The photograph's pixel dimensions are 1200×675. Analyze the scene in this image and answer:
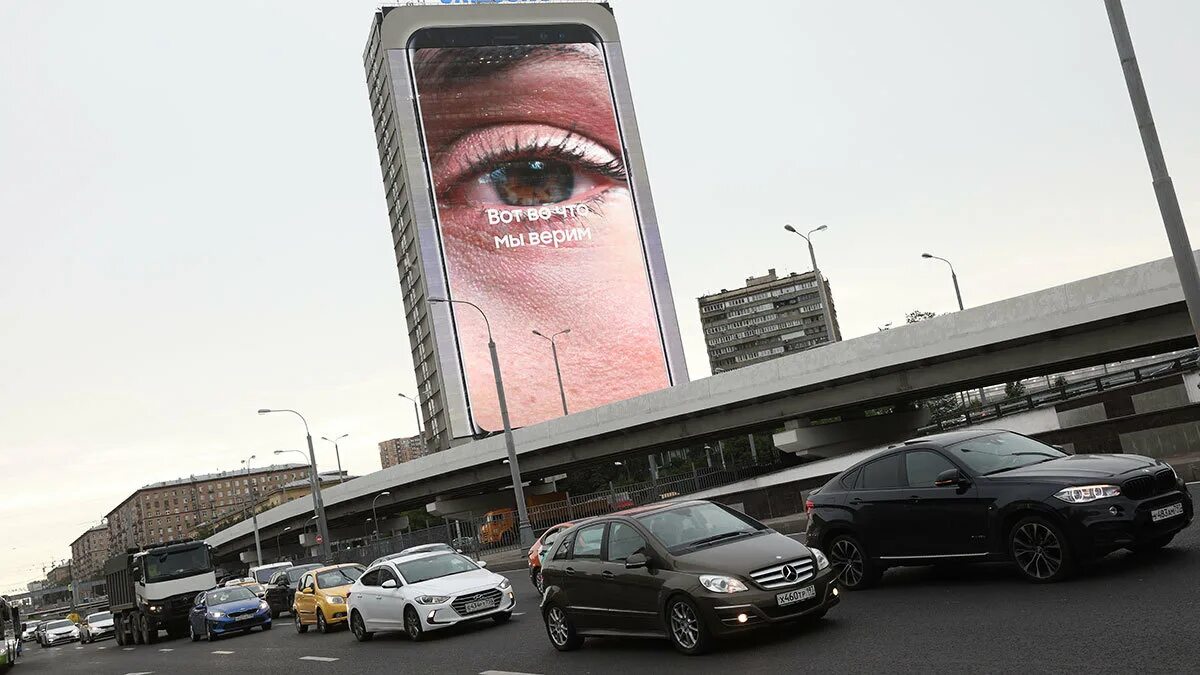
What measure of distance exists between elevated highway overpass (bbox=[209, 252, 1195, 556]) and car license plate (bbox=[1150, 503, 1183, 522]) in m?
21.4

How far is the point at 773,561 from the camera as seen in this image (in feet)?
33.8

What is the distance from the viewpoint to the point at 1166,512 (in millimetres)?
10414

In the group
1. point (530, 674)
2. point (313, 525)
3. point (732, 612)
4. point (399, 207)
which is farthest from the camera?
point (399, 207)

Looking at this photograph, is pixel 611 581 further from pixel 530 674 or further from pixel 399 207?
pixel 399 207

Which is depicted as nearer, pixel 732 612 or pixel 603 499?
pixel 732 612

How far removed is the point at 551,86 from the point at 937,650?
353 feet

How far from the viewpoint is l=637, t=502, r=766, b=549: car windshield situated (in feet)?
36.0

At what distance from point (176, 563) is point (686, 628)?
25.7 meters

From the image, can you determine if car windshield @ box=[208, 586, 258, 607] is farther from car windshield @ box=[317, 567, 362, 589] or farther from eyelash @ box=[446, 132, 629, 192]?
eyelash @ box=[446, 132, 629, 192]

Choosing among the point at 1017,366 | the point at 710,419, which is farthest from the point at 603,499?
the point at 1017,366

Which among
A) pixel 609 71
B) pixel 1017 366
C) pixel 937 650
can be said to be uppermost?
pixel 609 71

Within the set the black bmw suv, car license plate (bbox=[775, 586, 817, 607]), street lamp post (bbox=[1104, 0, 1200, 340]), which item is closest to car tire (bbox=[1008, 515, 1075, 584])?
the black bmw suv

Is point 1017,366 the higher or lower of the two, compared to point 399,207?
lower

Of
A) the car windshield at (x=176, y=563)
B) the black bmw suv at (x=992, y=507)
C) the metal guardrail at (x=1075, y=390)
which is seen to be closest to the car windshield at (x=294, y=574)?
the car windshield at (x=176, y=563)
